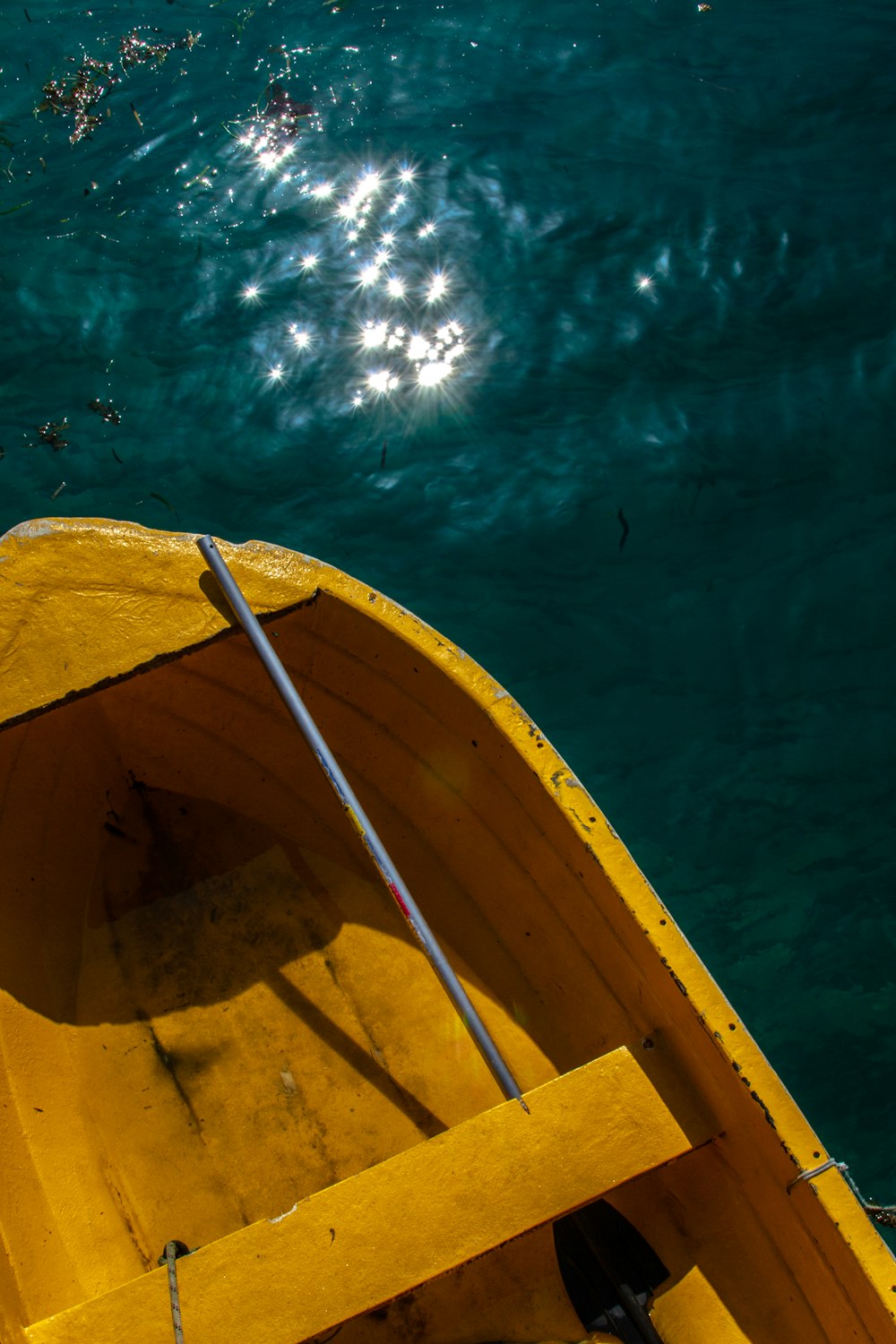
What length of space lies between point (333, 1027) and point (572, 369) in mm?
3230

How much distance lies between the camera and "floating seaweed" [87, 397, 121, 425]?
16.3 feet

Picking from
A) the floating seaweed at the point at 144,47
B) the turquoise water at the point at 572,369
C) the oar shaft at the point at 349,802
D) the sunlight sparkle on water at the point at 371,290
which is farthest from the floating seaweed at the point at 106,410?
the floating seaweed at the point at 144,47

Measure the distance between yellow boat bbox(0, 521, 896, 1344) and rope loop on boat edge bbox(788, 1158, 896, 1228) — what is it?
2 cm

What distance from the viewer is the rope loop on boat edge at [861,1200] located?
255 centimetres

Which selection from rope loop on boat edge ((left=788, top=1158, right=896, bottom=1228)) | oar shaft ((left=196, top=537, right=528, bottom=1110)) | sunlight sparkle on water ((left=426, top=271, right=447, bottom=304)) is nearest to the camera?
rope loop on boat edge ((left=788, top=1158, right=896, bottom=1228))

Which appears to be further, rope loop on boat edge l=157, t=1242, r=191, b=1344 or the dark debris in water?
the dark debris in water

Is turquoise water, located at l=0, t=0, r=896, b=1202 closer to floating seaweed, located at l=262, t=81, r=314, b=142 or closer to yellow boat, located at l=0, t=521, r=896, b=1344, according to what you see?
floating seaweed, located at l=262, t=81, r=314, b=142

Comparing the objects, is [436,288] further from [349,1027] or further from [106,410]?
[349,1027]

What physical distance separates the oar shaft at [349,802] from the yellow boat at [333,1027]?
9cm

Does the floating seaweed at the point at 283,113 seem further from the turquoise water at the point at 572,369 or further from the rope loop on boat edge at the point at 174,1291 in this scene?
the rope loop on boat edge at the point at 174,1291

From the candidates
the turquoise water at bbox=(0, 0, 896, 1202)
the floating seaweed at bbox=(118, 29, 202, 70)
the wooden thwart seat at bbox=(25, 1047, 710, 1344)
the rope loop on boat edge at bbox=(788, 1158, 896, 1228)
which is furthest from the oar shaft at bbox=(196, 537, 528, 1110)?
the floating seaweed at bbox=(118, 29, 202, 70)

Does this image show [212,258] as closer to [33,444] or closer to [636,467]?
[33,444]

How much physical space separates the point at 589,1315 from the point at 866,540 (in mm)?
3294

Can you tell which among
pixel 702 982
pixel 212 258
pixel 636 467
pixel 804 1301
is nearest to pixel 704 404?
pixel 636 467
